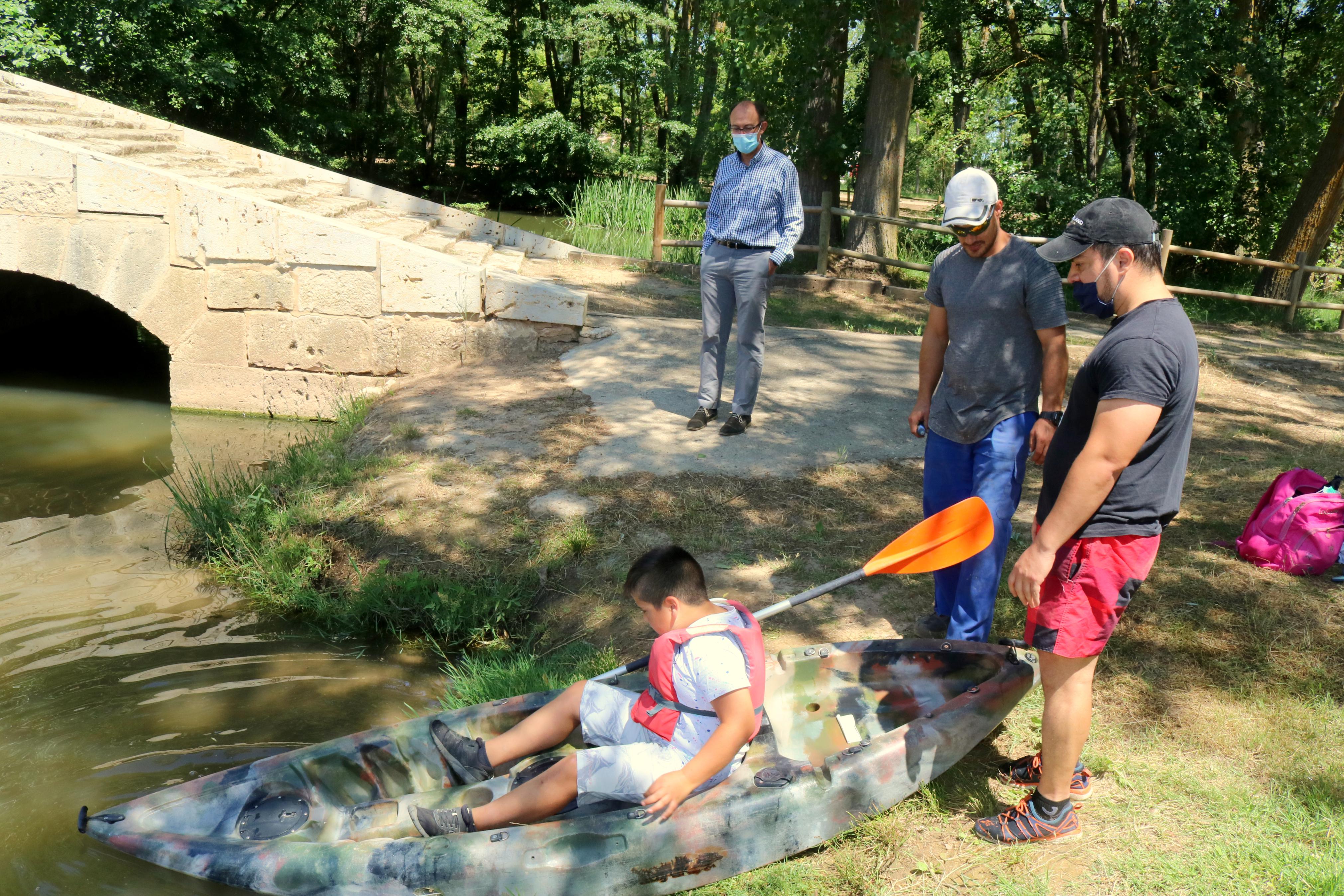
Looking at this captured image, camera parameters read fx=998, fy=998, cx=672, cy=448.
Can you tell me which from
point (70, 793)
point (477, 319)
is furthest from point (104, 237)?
point (70, 793)

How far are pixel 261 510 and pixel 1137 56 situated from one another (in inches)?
604

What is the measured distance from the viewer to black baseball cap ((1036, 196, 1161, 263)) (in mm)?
2801

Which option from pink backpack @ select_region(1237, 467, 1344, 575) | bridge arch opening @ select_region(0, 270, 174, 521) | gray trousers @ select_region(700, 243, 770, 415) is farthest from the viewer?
bridge arch opening @ select_region(0, 270, 174, 521)

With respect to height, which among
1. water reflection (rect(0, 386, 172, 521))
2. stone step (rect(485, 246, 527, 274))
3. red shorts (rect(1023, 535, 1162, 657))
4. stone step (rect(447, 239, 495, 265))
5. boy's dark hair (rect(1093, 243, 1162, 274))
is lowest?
water reflection (rect(0, 386, 172, 521))

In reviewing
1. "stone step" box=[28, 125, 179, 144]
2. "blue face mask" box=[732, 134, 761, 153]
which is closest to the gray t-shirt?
"blue face mask" box=[732, 134, 761, 153]

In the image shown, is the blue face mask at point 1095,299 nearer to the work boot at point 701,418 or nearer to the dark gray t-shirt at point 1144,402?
the dark gray t-shirt at point 1144,402

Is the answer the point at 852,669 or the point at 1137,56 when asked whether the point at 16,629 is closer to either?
the point at 852,669

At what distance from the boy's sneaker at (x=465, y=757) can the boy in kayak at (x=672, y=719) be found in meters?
0.26

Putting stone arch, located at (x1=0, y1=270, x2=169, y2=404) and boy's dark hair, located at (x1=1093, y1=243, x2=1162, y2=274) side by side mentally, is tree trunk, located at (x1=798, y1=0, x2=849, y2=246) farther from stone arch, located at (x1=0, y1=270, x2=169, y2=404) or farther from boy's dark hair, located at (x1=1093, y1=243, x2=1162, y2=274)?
boy's dark hair, located at (x1=1093, y1=243, x2=1162, y2=274)

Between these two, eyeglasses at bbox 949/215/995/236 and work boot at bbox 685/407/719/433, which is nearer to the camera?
eyeglasses at bbox 949/215/995/236

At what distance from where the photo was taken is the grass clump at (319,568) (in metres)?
5.35

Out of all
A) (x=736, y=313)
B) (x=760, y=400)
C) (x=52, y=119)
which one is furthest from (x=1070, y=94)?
(x=52, y=119)

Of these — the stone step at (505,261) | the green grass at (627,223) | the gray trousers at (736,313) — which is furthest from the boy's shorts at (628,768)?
the green grass at (627,223)

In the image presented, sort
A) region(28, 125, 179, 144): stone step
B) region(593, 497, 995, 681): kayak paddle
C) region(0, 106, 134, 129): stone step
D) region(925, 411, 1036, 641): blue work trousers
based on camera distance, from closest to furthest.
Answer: region(593, 497, 995, 681): kayak paddle, region(925, 411, 1036, 641): blue work trousers, region(28, 125, 179, 144): stone step, region(0, 106, 134, 129): stone step
